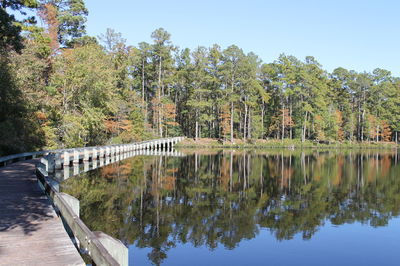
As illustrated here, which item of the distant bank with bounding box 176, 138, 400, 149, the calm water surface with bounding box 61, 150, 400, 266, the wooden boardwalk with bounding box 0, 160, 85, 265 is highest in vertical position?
the wooden boardwalk with bounding box 0, 160, 85, 265

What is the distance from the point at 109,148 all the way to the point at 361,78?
59.6 metres

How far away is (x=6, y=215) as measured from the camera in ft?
25.7

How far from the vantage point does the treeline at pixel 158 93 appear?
26000 mm

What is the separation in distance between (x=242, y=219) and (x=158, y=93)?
48857mm

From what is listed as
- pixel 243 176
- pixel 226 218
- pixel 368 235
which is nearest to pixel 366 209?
pixel 368 235

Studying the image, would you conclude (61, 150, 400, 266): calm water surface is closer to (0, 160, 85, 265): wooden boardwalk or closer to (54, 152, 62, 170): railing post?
(0, 160, 85, 265): wooden boardwalk

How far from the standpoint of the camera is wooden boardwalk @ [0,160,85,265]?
5270 millimetres

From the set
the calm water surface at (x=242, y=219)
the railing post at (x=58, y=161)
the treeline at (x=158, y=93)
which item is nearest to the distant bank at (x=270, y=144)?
the treeline at (x=158, y=93)

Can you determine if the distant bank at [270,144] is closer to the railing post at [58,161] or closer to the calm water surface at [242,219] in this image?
the railing post at [58,161]

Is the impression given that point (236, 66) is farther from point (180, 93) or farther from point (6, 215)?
point (6, 215)

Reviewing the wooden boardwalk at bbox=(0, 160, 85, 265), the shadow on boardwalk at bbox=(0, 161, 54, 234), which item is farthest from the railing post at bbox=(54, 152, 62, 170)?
the wooden boardwalk at bbox=(0, 160, 85, 265)

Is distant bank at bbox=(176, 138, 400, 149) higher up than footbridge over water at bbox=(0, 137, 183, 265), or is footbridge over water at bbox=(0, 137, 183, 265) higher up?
footbridge over water at bbox=(0, 137, 183, 265)

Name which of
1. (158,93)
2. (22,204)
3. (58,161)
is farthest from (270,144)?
(22,204)

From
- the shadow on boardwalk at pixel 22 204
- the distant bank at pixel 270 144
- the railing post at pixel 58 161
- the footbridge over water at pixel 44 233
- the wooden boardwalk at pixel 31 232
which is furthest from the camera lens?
the distant bank at pixel 270 144
